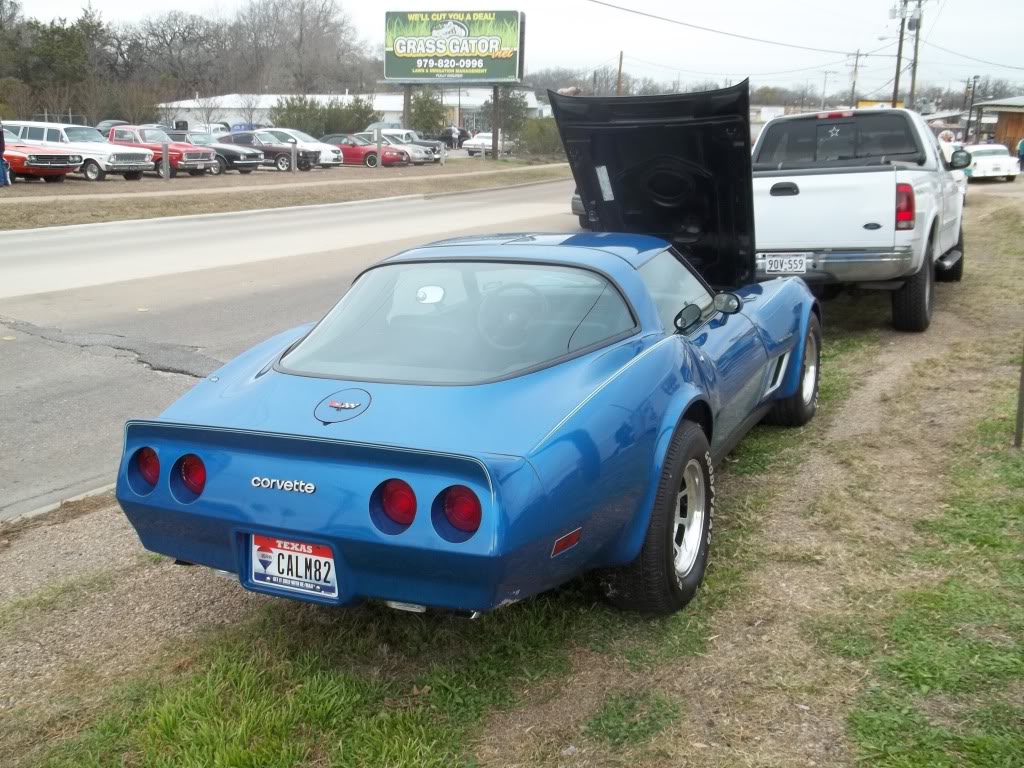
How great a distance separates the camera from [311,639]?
11.5 ft

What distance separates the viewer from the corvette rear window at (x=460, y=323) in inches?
137

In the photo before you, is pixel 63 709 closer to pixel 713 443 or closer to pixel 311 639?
pixel 311 639

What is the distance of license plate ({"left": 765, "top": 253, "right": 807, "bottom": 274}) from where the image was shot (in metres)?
7.91

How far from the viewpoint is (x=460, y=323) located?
147 inches

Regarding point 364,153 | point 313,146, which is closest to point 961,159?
point 313,146

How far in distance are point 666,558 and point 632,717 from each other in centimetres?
61

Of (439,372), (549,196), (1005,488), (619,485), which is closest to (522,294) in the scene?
(439,372)

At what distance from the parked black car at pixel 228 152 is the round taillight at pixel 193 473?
102 feet

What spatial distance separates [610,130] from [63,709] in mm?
4825

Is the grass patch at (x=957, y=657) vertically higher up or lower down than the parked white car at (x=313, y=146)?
lower down

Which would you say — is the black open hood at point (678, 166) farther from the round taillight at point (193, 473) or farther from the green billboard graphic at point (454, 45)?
the green billboard graphic at point (454, 45)

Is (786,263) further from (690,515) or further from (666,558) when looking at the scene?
(666,558)

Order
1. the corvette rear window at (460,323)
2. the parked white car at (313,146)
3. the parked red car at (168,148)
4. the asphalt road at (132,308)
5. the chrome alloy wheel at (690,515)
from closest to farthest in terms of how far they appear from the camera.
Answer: the corvette rear window at (460,323), the chrome alloy wheel at (690,515), the asphalt road at (132,308), the parked red car at (168,148), the parked white car at (313,146)

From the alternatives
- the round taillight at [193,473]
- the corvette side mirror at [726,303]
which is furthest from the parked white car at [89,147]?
the round taillight at [193,473]
